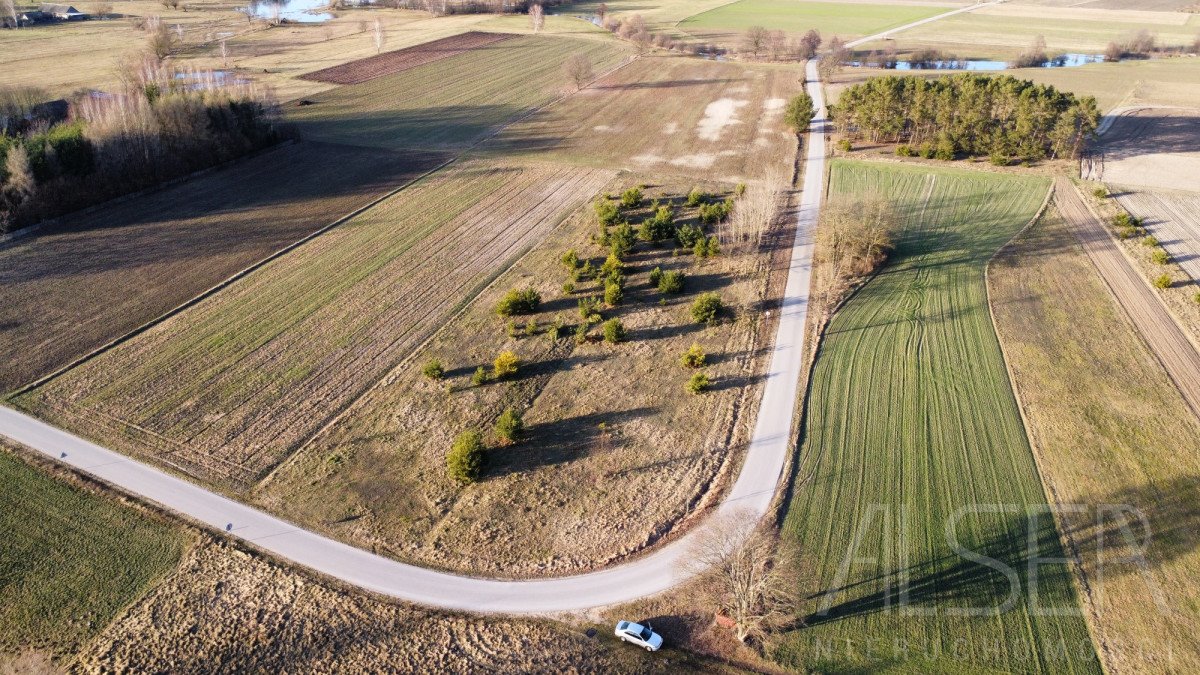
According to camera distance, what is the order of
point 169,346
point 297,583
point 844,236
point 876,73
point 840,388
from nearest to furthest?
1. point 297,583
2. point 840,388
3. point 169,346
4. point 844,236
5. point 876,73

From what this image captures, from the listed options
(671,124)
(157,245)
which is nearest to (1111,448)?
(671,124)

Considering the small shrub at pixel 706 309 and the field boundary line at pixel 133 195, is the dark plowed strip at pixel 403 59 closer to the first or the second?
the field boundary line at pixel 133 195

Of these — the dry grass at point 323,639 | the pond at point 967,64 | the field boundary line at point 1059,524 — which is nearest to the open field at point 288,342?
the dry grass at point 323,639

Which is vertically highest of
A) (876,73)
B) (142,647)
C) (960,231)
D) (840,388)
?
(876,73)

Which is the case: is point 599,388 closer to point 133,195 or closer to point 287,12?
point 133,195

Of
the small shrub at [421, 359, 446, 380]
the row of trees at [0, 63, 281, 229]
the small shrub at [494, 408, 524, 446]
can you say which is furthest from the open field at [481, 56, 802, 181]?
the small shrub at [494, 408, 524, 446]

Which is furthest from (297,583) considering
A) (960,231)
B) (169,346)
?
(960,231)

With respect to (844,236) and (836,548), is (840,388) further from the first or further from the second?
(844,236)
